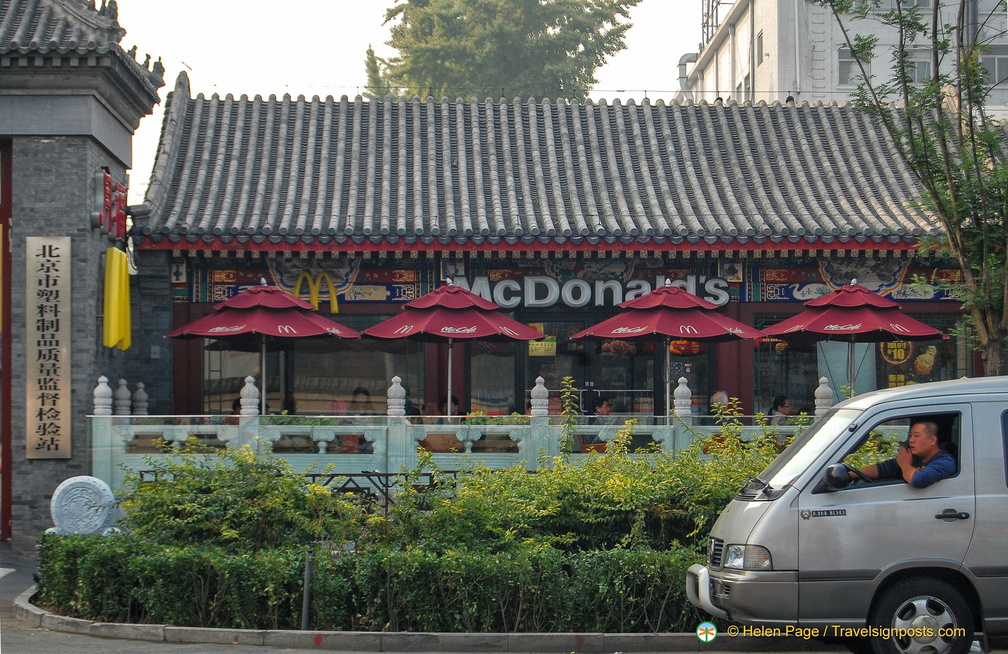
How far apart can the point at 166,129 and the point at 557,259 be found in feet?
25.5

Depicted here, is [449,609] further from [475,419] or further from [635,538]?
[475,419]

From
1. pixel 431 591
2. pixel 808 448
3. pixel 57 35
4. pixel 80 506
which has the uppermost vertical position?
pixel 57 35

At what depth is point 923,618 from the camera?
24.2 ft

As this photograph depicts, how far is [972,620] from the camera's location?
7.42 meters

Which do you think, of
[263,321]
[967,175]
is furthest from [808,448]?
[263,321]

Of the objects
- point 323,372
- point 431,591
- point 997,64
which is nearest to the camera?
point 431,591

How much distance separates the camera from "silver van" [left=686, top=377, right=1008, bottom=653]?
291 inches

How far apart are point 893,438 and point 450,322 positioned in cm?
846

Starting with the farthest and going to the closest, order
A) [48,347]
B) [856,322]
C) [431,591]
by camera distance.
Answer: [856,322] → [48,347] → [431,591]

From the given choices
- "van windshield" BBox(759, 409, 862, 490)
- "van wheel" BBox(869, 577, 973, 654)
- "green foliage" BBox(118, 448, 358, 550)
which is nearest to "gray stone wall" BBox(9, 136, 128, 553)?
"green foliage" BBox(118, 448, 358, 550)

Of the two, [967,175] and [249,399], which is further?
[249,399]

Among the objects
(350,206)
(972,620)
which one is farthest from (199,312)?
(972,620)

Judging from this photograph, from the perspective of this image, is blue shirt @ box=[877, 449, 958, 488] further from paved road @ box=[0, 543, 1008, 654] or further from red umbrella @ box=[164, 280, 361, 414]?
red umbrella @ box=[164, 280, 361, 414]

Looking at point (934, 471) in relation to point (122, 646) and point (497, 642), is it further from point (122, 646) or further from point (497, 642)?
point (122, 646)
